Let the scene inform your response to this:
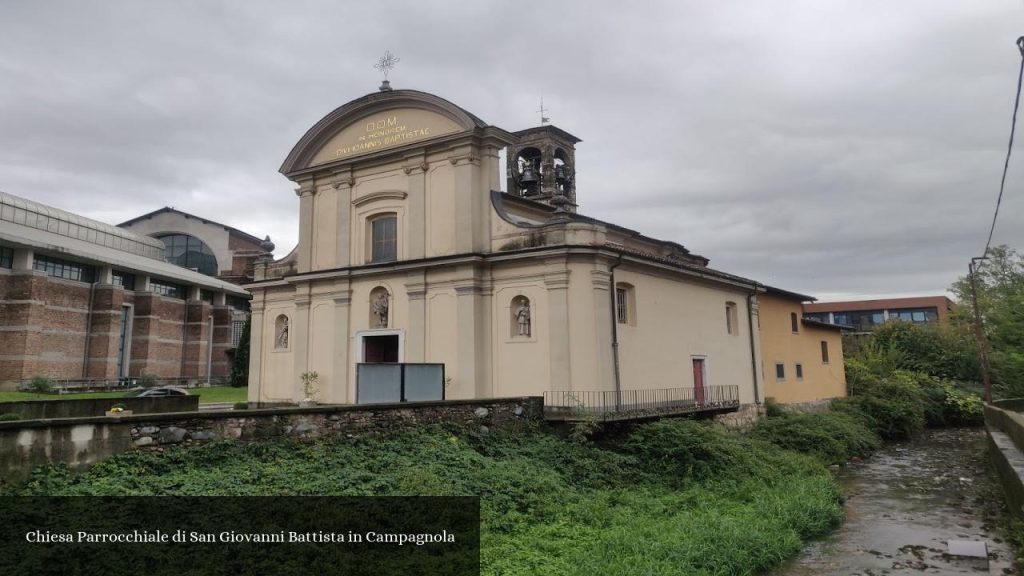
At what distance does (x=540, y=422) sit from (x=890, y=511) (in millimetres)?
7778

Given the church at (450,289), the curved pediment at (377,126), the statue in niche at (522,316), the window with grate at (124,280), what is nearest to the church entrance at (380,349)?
the church at (450,289)

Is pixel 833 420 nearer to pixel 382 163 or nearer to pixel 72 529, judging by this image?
pixel 382 163

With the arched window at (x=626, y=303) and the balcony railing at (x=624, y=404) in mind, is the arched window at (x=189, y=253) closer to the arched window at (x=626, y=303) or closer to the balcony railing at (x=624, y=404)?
the arched window at (x=626, y=303)

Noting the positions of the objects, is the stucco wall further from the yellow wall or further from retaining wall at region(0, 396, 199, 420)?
retaining wall at region(0, 396, 199, 420)

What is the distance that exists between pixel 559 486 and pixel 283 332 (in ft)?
42.8

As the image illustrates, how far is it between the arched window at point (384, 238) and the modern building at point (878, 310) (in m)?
57.2

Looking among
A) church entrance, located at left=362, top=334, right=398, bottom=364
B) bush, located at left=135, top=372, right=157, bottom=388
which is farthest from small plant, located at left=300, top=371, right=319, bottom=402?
bush, located at left=135, top=372, right=157, bottom=388

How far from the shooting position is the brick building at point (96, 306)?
105 ft

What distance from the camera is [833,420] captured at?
23438 mm

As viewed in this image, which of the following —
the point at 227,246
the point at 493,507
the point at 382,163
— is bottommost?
the point at 493,507

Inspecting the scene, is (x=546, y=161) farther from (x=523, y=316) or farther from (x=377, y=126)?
(x=523, y=316)

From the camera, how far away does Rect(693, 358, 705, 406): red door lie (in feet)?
65.4

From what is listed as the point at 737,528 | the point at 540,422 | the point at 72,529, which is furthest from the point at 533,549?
the point at 540,422

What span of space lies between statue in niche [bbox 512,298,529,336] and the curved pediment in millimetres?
4953
